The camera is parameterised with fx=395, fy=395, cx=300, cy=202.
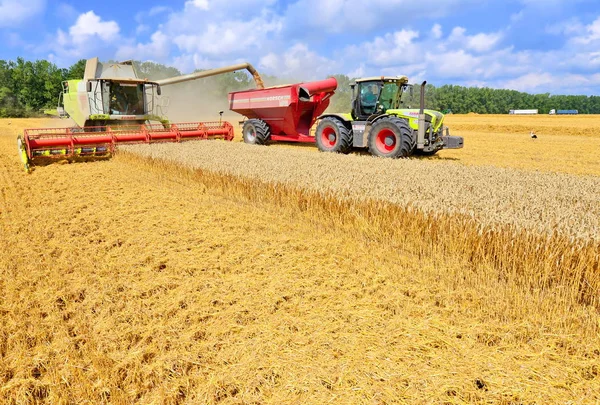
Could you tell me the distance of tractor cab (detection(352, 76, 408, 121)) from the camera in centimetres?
963

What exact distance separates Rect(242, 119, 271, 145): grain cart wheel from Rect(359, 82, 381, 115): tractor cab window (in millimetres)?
3854

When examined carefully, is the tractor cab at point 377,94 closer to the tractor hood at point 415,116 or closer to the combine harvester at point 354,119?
the combine harvester at point 354,119

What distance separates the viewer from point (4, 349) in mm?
2344

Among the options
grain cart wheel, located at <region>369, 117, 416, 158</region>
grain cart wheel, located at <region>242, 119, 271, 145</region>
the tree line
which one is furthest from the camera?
the tree line

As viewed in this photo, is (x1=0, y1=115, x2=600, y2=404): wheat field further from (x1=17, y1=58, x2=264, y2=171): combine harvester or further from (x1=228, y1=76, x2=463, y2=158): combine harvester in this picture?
(x1=17, y1=58, x2=264, y2=171): combine harvester

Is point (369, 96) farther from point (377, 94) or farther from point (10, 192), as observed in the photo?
point (10, 192)

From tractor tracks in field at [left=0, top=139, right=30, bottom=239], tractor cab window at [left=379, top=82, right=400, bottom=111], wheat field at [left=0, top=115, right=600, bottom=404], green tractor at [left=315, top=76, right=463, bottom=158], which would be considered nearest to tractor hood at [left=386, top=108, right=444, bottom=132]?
green tractor at [left=315, top=76, right=463, bottom=158]

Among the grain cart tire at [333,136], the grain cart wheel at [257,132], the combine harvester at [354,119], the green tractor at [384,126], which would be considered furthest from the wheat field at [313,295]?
the grain cart wheel at [257,132]

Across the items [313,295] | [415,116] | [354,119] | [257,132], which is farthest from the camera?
[257,132]

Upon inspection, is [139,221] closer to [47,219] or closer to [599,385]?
[47,219]

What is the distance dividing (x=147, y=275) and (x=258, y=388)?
5.64ft

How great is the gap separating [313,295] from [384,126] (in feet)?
22.8

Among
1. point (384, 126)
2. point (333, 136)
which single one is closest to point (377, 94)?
point (384, 126)

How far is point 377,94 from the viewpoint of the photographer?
9.73 metres
